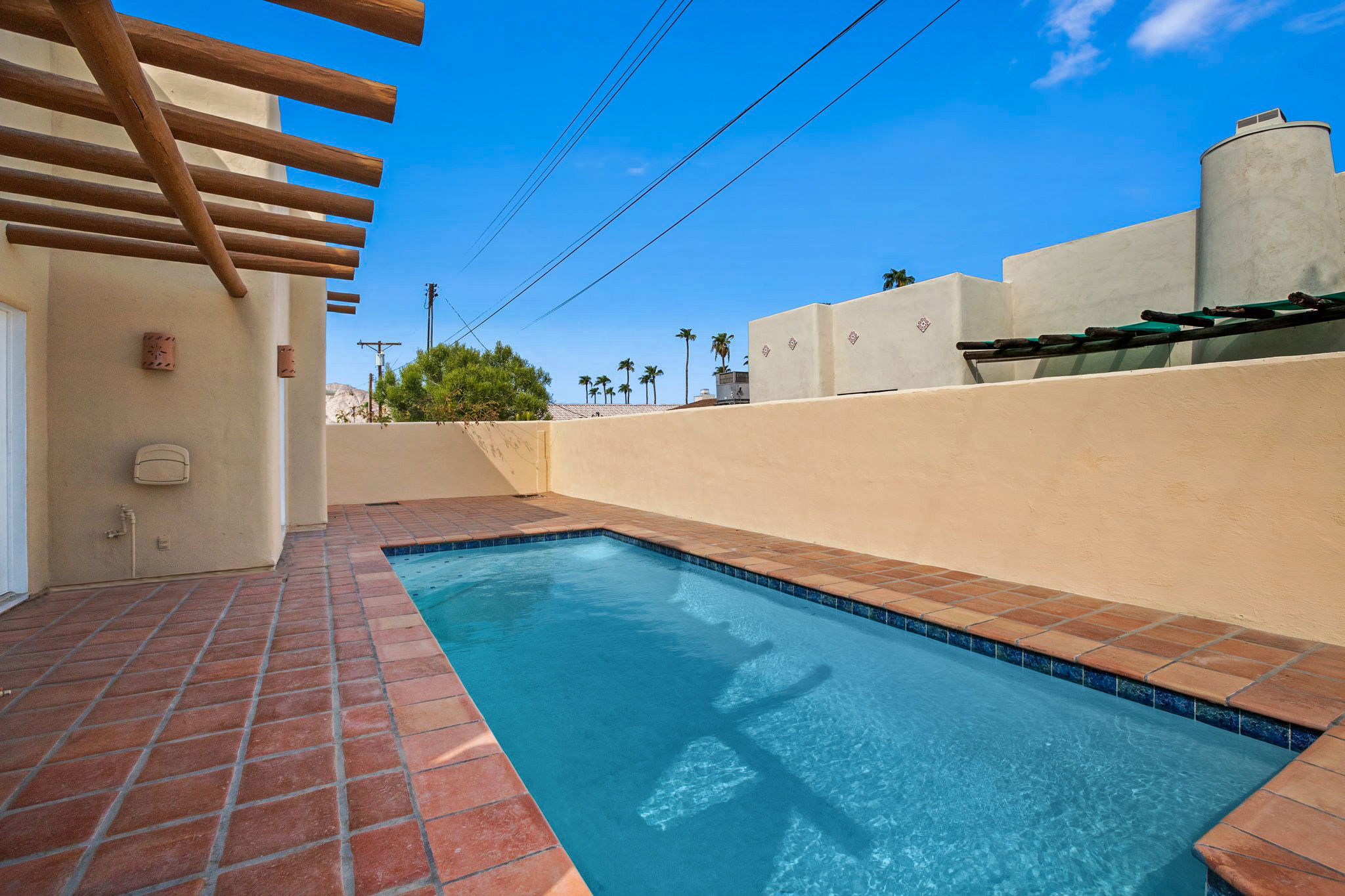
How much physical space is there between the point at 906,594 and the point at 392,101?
4455 millimetres

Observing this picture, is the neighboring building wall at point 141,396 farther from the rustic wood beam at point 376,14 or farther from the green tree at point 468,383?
the green tree at point 468,383

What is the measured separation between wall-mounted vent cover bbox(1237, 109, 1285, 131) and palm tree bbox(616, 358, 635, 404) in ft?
252

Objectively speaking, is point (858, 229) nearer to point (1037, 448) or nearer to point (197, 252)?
point (1037, 448)

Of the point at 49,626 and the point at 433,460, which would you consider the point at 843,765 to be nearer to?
the point at 49,626

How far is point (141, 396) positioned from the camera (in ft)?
16.3

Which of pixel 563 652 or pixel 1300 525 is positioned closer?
pixel 1300 525

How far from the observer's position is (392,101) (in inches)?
110

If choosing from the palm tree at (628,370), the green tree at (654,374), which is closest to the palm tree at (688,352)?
the green tree at (654,374)

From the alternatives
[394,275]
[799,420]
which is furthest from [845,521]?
[394,275]

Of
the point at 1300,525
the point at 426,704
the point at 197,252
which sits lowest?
the point at 426,704

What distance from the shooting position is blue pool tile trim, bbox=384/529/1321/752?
2.54 meters

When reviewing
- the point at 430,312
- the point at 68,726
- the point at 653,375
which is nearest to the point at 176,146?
the point at 68,726

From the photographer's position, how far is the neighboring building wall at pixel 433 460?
12117 millimetres

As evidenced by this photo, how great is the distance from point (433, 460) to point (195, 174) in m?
9.92
